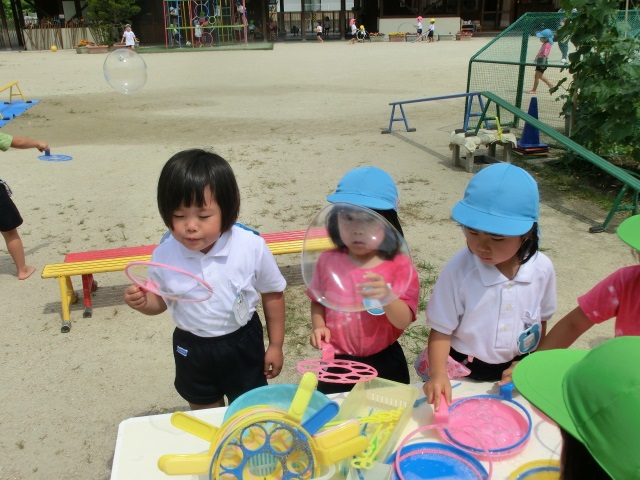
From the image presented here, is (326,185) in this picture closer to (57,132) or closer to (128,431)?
(128,431)

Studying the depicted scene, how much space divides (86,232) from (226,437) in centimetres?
461

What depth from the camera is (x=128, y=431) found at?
1534 millimetres

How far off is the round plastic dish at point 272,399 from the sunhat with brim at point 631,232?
2.89 ft

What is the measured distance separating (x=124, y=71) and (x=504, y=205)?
5510 mm

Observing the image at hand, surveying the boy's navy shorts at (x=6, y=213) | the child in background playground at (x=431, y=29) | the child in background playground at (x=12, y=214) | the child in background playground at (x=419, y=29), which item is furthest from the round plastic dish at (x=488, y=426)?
the child in background playground at (x=419, y=29)

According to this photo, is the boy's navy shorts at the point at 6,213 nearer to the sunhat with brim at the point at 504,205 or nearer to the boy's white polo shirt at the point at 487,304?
the boy's white polo shirt at the point at 487,304

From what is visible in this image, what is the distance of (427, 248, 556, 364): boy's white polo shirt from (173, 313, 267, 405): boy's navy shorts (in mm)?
649

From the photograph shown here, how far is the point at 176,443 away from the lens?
149cm

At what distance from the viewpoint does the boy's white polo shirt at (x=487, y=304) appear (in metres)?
1.70

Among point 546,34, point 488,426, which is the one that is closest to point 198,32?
point 546,34

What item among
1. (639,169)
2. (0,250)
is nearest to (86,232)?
(0,250)

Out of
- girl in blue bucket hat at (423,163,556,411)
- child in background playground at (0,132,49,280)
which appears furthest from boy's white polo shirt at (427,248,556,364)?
child in background playground at (0,132,49,280)

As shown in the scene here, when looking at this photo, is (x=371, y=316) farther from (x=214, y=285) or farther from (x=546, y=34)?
(x=546, y=34)

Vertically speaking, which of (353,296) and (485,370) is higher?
(353,296)
